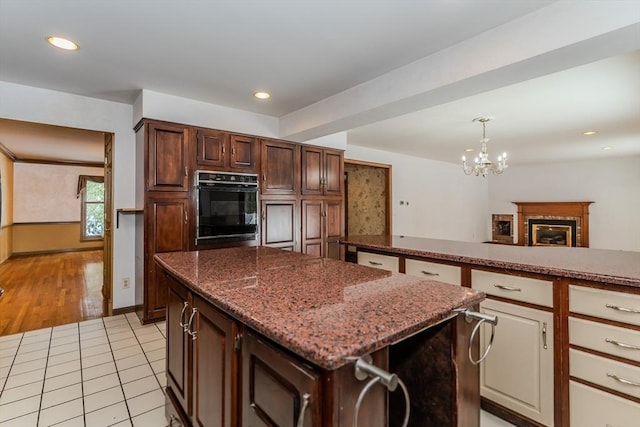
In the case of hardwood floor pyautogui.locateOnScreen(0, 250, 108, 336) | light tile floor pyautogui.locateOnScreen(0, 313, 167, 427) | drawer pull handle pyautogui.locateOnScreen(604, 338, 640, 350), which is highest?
drawer pull handle pyautogui.locateOnScreen(604, 338, 640, 350)

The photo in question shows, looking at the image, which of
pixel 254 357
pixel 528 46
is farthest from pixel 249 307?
pixel 528 46

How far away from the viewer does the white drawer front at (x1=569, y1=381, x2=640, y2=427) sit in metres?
1.40

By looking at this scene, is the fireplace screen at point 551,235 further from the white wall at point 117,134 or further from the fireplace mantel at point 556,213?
the white wall at point 117,134

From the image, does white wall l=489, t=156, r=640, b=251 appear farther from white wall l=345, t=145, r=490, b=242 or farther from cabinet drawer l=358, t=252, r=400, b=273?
cabinet drawer l=358, t=252, r=400, b=273

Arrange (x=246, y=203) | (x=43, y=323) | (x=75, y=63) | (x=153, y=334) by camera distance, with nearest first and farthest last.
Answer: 1. (x=75, y=63)
2. (x=153, y=334)
3. (x=43, y=323)
4. (x=246, y=203)

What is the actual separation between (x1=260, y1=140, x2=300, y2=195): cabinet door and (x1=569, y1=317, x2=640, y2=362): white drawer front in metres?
3.06

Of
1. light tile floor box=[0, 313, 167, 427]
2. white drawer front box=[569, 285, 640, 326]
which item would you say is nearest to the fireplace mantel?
white drawer front box=[569, 285, 640, 326]

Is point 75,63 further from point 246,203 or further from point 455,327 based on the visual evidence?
point 455,327

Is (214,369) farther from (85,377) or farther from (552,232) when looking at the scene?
(552,232)

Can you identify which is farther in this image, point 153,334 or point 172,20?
point 153,334

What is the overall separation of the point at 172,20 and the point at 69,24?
0.67 m

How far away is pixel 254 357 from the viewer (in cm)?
93

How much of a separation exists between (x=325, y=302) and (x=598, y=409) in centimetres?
149

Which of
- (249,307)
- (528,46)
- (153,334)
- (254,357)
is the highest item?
(528,46)
